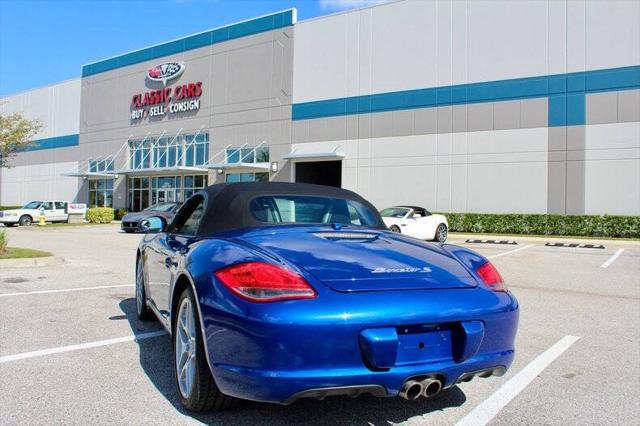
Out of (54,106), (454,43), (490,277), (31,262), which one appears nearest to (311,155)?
(454,43)

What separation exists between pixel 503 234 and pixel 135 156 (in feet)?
92.4

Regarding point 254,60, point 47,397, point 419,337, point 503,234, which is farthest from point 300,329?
point 254,60

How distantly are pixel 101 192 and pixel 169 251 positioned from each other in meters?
40.5

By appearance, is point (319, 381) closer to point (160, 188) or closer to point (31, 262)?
point (31, 262)

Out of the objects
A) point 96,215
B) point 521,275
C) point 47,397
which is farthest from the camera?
point 96,215

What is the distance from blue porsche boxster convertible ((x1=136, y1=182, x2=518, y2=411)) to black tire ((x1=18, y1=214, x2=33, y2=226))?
30.2 m

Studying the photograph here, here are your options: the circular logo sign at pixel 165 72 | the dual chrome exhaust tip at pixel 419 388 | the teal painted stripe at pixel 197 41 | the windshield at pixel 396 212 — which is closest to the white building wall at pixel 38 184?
the teal painted stripe at pixel 197 41

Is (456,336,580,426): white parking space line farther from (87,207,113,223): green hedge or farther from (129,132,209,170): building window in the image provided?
(129,132,209,170): building window

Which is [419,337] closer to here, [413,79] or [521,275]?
[521,275]

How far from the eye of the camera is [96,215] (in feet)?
105

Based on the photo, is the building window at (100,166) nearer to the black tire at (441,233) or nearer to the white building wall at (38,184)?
the white building wall at (38,184)

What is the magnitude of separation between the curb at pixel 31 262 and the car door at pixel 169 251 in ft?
21.4

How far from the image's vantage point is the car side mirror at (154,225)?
4.66 m

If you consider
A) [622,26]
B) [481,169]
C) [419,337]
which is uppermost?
[622,26]
